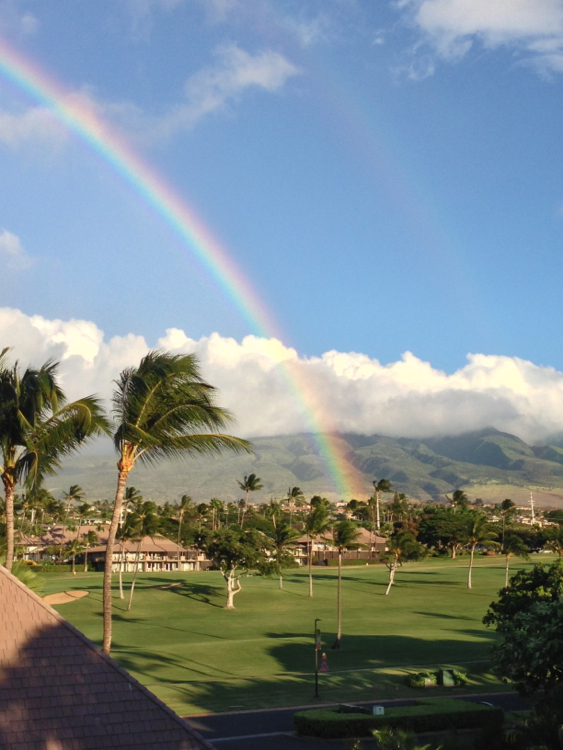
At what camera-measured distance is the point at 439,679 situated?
41.7m

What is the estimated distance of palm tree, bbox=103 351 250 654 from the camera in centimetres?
2614

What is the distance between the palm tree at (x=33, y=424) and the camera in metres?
27.4

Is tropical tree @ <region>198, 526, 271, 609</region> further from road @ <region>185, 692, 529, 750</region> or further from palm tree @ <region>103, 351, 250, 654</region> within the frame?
palm tree @ <region>103, 351, 250, 654</region>

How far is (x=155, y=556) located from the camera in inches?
5659

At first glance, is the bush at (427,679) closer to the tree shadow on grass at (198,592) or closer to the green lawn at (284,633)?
the green lawn at (284,633)

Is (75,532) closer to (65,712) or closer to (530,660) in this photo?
(530,660)

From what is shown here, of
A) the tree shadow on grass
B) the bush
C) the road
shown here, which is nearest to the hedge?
the road

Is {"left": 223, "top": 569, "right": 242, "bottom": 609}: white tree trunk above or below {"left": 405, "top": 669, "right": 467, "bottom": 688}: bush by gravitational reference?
below

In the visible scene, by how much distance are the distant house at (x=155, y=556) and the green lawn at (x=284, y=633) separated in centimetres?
1685

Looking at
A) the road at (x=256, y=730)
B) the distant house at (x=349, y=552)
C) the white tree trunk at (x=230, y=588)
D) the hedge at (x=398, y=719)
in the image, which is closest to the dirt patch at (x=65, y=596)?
the white tree trunk at (x=230, y=588)

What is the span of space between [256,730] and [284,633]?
39237 millimetres

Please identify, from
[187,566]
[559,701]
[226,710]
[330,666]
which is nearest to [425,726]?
[226,710]

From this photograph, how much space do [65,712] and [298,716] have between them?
67.7ft

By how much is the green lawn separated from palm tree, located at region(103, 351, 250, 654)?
15.0 m
